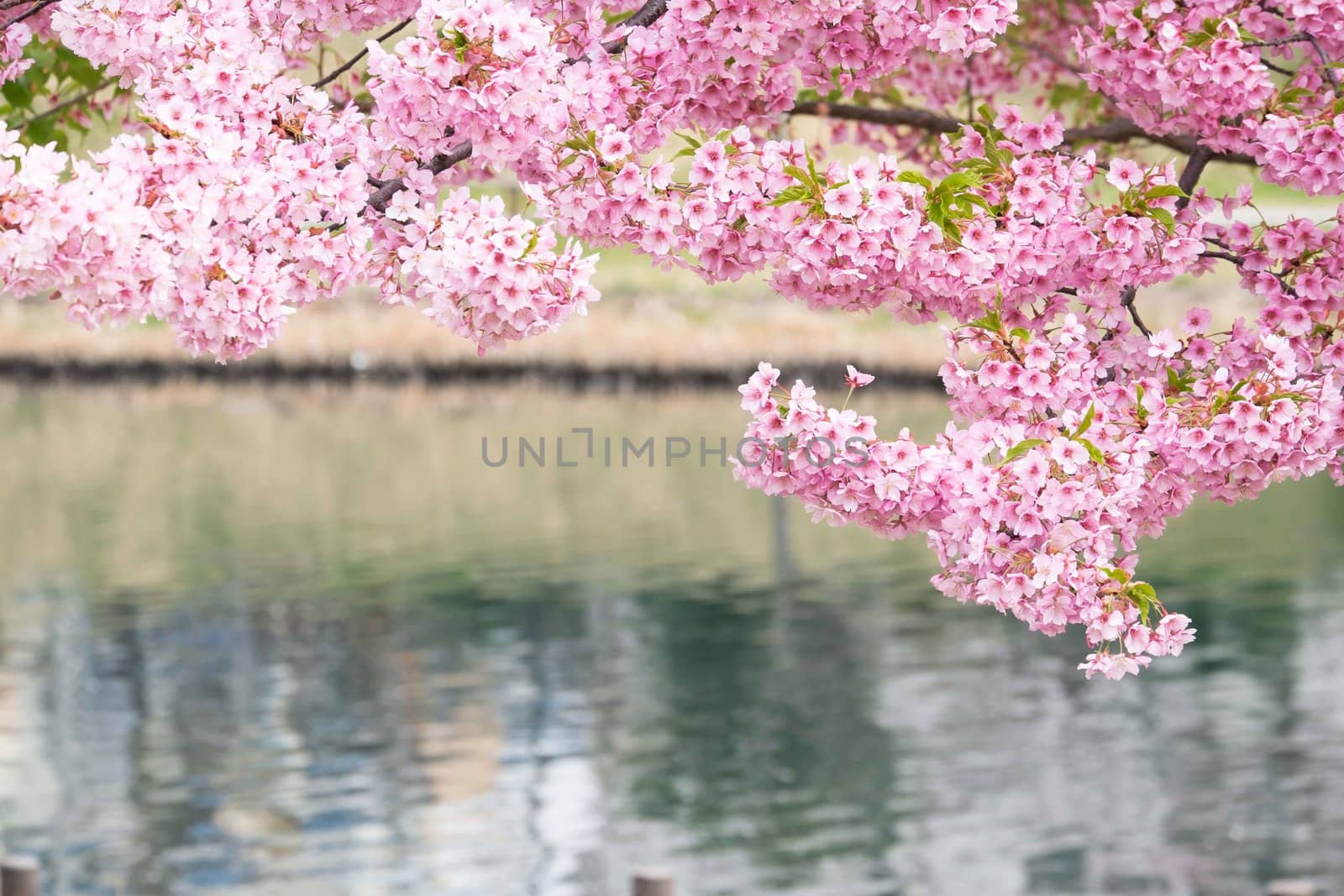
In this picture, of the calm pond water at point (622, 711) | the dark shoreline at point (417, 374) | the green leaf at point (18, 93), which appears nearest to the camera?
the green leaf at point (18, 93)

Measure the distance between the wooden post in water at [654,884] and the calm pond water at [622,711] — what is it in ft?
14.8

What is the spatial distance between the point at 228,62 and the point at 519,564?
20190 mm

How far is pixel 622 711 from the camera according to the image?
17.1 meters

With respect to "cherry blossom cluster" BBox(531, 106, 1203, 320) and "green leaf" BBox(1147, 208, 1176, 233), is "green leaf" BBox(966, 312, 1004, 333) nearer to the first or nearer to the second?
"cherry blossom cluster" BBox(531, 106, 1203, 320)

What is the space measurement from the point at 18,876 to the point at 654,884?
2.97 meters

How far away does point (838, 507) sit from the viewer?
5.33 metres

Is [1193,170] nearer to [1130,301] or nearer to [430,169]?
[1130,301]

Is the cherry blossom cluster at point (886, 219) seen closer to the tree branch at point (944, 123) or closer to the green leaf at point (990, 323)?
the green leaf at point (990, 323)

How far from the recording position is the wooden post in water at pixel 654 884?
772cm

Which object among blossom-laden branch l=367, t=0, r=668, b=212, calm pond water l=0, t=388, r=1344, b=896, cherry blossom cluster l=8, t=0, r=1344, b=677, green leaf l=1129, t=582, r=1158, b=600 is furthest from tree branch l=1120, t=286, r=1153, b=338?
calm pond water l=0, t=388, r=1344, b=896

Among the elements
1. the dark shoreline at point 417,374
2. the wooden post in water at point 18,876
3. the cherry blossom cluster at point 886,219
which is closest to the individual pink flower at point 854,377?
the cherry blossom cluster at point 886,219

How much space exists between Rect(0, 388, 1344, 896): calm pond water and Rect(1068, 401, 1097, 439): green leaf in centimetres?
760

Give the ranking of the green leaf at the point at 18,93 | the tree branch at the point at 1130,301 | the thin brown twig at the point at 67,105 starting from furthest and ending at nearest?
1. the thin brown twig at the point at 67,105
2. the green leaf at the point at 18,93
3. the tree branch at the point at 1130,301

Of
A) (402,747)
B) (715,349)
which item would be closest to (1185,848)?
(402,747)
